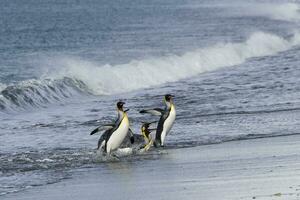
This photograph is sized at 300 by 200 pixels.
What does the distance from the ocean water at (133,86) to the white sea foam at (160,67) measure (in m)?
0.04

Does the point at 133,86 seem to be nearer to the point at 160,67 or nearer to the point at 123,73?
the point at 123,73

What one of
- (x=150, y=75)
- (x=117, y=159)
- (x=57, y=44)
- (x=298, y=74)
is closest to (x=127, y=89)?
(x=150, y=75)

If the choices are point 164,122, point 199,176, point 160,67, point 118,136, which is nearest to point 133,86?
point 160,67

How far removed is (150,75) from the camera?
28.5 m

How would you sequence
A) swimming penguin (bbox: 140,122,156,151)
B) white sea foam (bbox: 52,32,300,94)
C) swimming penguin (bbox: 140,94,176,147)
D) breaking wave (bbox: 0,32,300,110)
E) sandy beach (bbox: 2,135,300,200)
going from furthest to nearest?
white sea foam (bbox: 52,32,300,94) < breaking wave (bbox: 0,32,300,110) < swimming penguin (bbox: 140,94,176,147) < swimming penguin (bbox: 140,122,156,151) < sandy beach (bbox: 2,135,300,200)

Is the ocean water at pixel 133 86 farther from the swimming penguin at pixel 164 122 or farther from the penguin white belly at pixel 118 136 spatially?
the penguin white belly at pixel 118 136

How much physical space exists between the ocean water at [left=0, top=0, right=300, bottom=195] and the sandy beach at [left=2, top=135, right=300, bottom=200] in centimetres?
47

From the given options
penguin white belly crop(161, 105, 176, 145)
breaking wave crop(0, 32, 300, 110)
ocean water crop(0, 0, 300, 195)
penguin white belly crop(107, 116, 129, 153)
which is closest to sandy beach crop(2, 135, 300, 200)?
ocean water crop(0, 0, 300, 195)

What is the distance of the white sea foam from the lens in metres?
26.9

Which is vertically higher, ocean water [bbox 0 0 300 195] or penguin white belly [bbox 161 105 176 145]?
ocean water [bbox 0 0 300 195]

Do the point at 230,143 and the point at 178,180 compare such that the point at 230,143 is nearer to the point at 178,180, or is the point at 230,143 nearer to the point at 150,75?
the point at 178,180

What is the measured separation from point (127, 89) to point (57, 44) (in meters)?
19.3

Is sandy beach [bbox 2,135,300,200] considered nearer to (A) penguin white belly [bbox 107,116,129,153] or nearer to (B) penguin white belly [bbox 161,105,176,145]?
(A) penguin white belly [bbox 107,116,129,153]

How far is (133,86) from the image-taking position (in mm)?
26484
